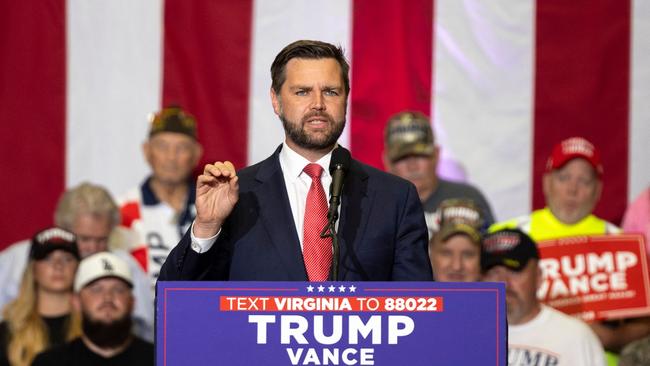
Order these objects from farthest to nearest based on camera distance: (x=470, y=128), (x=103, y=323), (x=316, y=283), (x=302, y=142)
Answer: (x=470, y=128), (x=103, y=323), (x=302, y=142), (x=316, y=283)

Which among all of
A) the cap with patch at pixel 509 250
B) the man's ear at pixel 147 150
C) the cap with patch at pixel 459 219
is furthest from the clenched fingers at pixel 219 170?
the man's ear at pixel 147 150

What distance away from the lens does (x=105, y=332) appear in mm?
5270

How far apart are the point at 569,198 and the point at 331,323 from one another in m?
3.38

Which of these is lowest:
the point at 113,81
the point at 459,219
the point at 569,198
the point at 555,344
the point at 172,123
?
the point at 555,344

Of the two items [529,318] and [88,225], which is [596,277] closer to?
[529,318]

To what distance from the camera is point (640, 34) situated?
653 centimetres

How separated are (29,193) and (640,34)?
3232 millimetres

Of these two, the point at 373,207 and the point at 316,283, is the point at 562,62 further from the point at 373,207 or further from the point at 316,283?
the point at 316,283

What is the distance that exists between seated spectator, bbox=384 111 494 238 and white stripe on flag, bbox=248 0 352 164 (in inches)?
26.5

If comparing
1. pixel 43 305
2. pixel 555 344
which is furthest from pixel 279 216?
pixel 43 305

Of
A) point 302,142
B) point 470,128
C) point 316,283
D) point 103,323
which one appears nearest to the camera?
point 316,283

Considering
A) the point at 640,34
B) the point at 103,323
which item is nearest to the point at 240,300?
the point at 103,323

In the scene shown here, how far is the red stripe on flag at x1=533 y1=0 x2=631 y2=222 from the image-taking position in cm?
653

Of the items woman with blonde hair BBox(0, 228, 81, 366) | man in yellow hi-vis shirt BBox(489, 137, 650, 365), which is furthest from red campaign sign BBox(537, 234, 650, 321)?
woman with blonde hair BBox(0, 228, 81, 366)
